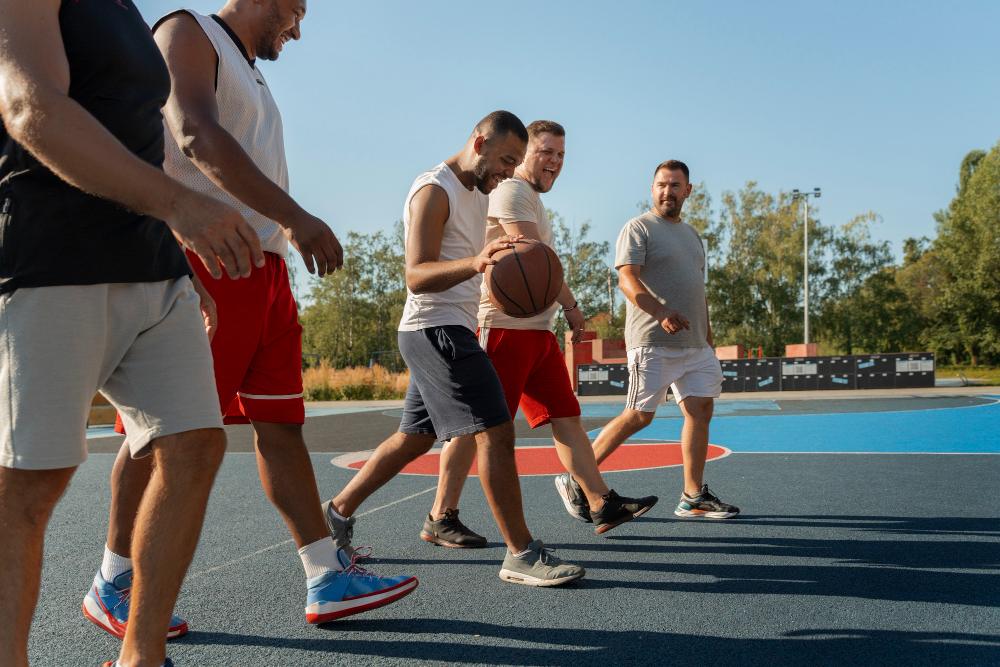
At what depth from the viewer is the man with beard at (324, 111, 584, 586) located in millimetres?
3182

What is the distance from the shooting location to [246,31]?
2754 mm

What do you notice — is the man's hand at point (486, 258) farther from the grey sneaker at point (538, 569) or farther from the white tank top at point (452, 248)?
the grey sneaker at point (538, 569)

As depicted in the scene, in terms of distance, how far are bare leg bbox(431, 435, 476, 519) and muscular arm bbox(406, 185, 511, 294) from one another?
4.01ft

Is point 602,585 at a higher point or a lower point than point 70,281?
lower

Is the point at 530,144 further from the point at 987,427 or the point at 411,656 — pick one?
the point at 987,427

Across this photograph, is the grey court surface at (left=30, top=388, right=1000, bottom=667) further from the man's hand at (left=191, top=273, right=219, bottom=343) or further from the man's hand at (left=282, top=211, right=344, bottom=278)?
the man's hand at (left=282, top=211, right=344, bottom=278)

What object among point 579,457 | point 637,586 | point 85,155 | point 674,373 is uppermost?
point 85,155

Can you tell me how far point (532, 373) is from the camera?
4.23 metres

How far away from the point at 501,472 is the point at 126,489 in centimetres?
142

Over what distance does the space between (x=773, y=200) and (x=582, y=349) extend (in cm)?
2708

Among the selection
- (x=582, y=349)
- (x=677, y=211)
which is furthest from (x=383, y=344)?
(x=677, y=211)

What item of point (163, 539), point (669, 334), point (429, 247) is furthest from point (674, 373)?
point (163, 539)

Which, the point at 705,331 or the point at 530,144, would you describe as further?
the point at 705,331

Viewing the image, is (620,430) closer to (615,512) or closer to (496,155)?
(615,512)
